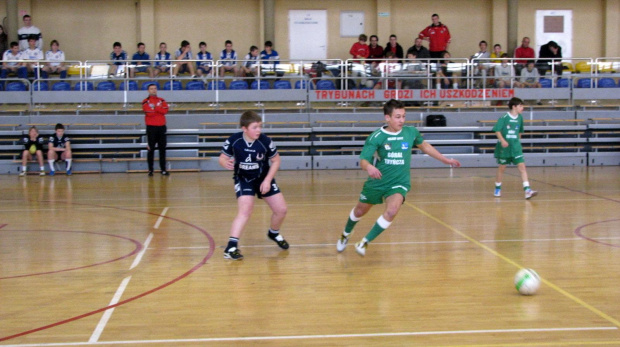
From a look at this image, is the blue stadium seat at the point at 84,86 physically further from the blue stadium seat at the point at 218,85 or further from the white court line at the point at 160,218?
the white court line at the point at 160,218

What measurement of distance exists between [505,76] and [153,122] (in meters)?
10.6

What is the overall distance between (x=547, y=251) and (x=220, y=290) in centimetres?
373

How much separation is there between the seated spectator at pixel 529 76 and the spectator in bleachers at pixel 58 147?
13.4m

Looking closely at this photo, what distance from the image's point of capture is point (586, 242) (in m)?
7.65

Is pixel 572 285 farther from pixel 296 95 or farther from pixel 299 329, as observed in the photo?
pixel 296 95

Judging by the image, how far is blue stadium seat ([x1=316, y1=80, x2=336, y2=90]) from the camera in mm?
19734

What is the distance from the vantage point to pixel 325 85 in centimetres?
1978

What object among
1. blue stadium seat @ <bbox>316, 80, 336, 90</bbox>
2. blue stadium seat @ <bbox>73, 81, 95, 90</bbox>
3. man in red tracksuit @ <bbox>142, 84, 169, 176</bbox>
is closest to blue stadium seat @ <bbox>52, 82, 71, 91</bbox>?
blue stadium seat @ <bbox>73, 81, 95, 90</bbox>

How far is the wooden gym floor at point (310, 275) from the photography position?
4520 millimetres

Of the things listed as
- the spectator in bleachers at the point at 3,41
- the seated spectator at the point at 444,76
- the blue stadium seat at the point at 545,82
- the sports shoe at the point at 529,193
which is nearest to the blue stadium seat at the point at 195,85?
the spectator in bleachers at the point at 3,41

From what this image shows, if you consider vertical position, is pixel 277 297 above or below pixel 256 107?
below

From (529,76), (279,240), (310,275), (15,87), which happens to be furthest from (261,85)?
(310,275)

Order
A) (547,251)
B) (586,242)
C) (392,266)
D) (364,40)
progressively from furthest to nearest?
1. (364,40)
2. (586,242)
3. (547,251)
4. (392,266)

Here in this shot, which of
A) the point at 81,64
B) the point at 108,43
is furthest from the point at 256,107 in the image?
the point at 108,43
